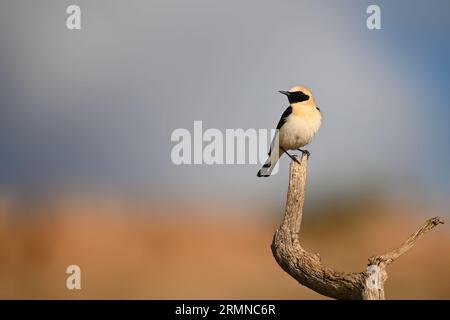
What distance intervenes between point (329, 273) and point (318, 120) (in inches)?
141

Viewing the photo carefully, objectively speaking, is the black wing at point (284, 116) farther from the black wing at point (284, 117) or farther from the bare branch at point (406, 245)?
the bare branch at point (406, 245)

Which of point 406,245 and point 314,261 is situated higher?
point 406,245

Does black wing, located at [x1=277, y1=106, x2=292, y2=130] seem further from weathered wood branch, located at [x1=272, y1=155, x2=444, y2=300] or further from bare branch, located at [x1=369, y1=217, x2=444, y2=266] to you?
bare branch, located at [x1=369, y1=217, x2=444, y2=266]

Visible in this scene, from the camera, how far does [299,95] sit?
10852 millimetres

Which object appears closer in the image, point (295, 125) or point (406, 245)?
point (406, 245)

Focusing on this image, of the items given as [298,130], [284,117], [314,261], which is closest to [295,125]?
[298,130]

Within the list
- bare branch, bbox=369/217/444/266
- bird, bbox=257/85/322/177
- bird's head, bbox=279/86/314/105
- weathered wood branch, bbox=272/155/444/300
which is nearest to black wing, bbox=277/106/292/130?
bird, bbox=257/85/322/177

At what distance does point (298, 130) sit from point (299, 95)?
0.63 meters

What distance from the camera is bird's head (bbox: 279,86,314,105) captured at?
1076cm

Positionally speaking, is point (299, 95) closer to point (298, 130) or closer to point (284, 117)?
point (284, 117)
